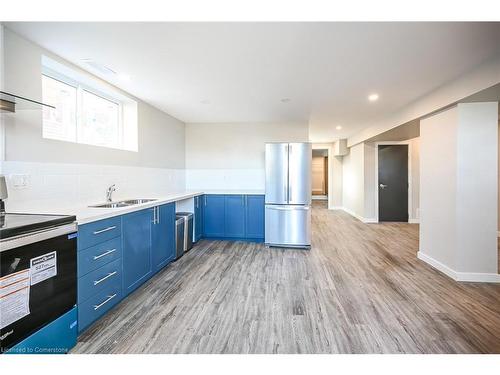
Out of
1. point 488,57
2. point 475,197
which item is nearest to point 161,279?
point 475,197

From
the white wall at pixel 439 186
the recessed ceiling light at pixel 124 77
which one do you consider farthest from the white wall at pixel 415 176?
the recessed ceiling light at pixel 124 77

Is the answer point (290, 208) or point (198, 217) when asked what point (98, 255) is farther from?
point (290, 208)

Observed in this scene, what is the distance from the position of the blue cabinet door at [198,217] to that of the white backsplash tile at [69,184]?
0.85m

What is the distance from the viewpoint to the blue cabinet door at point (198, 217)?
437cm

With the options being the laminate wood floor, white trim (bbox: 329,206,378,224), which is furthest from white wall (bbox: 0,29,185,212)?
white trim (bbox: 329,206,378,224)

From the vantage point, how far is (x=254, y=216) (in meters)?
4.54

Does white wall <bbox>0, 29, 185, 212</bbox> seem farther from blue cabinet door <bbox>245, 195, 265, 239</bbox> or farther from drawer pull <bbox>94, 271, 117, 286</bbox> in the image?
blue cabinet door <bbox>245, 195, 265, 239</bbox>

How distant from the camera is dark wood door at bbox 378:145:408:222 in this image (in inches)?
253

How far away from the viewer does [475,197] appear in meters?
2.89

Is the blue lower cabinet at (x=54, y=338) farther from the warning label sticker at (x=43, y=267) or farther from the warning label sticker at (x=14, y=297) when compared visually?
the warning label sticker at (x=43, y=267)

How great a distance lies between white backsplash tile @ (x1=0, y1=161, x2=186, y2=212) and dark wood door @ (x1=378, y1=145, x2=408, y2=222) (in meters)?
5.82
